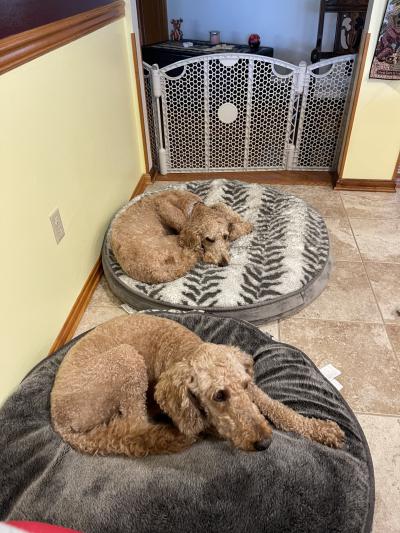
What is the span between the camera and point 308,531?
0.92 m

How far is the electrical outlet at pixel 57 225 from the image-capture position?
5.38ft

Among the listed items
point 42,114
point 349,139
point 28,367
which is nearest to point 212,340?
point 28,367

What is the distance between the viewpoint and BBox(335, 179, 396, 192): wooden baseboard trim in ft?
9.39

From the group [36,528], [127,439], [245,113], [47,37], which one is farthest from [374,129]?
[36,528]

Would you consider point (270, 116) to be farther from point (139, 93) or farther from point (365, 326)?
point (365, 326)

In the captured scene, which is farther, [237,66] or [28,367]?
[237,66]

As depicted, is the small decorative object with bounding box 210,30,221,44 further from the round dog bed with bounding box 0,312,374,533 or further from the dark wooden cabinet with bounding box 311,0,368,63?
the round dog bed with bounding box 0,312,374,533

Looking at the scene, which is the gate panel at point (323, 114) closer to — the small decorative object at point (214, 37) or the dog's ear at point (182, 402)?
the dog's ear at point (182, 402)

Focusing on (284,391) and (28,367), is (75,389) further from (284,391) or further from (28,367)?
(284,391)

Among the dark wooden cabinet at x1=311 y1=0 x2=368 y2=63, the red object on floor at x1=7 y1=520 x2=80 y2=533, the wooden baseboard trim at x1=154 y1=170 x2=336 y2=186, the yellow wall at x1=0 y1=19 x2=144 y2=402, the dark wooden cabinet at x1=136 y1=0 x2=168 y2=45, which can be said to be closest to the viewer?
the red object on floor at x1=7 y1=520 x2=80 y2=533

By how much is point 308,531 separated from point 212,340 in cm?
74

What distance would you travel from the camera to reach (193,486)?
38.9 inches

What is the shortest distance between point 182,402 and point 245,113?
2.49 m

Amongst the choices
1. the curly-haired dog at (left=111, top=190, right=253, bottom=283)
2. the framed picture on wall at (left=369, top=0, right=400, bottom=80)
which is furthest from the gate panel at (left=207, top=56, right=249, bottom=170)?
the curly-haired dog at (left=111, top=190, right=253, bottom=283)
